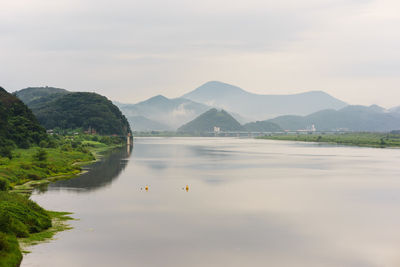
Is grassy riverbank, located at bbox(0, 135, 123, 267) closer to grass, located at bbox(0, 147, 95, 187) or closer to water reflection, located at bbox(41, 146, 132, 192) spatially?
grass, located at bbox(0, 147, 95, 187)

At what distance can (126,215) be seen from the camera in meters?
48.1

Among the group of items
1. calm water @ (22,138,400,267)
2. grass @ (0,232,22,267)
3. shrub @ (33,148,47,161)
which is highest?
shrub @ (33,148,47,161)

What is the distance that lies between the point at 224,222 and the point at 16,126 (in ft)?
312

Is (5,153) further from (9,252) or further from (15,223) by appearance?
(9,252)

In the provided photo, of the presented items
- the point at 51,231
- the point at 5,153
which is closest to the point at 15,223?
the point at 51,231

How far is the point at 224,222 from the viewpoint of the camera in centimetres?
4509

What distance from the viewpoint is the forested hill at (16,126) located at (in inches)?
4456

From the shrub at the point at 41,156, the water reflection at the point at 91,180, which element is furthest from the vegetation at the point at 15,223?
the shrub at the point at 41,156

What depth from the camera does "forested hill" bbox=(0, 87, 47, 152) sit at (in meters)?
113

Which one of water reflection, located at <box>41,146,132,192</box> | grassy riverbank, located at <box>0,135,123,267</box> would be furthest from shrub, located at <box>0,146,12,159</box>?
water reflection, located at <box>41,146,132,192</box>

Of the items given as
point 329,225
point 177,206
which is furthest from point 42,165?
point 329,225

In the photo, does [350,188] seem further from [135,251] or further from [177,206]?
[135,251]

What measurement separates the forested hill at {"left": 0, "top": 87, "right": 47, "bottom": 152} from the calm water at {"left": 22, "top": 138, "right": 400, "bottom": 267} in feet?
132

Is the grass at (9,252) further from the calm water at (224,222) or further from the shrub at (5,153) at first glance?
the shrub at (5,153)
